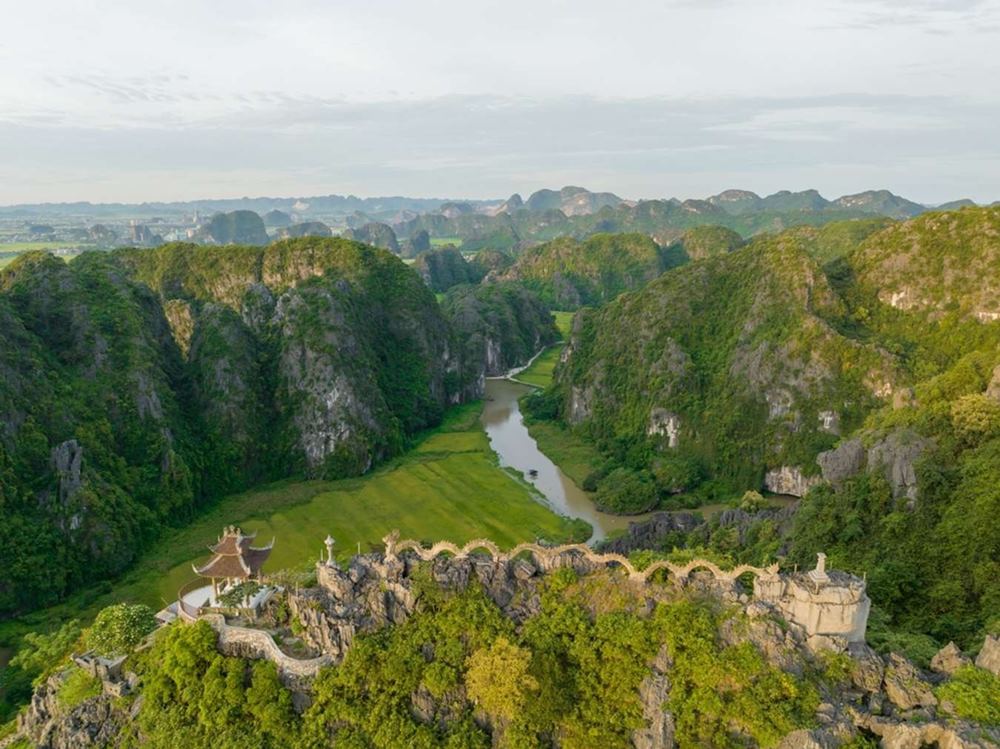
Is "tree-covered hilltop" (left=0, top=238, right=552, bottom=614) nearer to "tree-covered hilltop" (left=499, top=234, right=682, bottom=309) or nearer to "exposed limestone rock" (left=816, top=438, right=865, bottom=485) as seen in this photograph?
"exposed limestone rock" (left=816, top=438, right=865, bottom=485)

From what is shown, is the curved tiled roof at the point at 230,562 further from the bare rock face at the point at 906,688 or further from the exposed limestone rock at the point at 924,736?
the bare rock face at the point at 906,688

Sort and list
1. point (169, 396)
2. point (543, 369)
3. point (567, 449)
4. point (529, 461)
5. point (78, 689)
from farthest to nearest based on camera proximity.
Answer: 1. point (543, 369)
2. point (567, 449)
3. point (529, 461)
4. point (169, 396)
5. point (78, 689)

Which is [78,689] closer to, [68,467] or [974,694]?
[68,467]

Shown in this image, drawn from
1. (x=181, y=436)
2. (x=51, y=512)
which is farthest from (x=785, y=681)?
(x=181, y=436)

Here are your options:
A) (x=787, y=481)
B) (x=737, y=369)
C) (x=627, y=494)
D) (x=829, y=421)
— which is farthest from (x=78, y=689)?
(x=737, y=369)

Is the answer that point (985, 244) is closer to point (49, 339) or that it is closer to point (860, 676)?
point (860, 676)

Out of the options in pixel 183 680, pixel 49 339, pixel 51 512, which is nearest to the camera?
pixel 183 680
